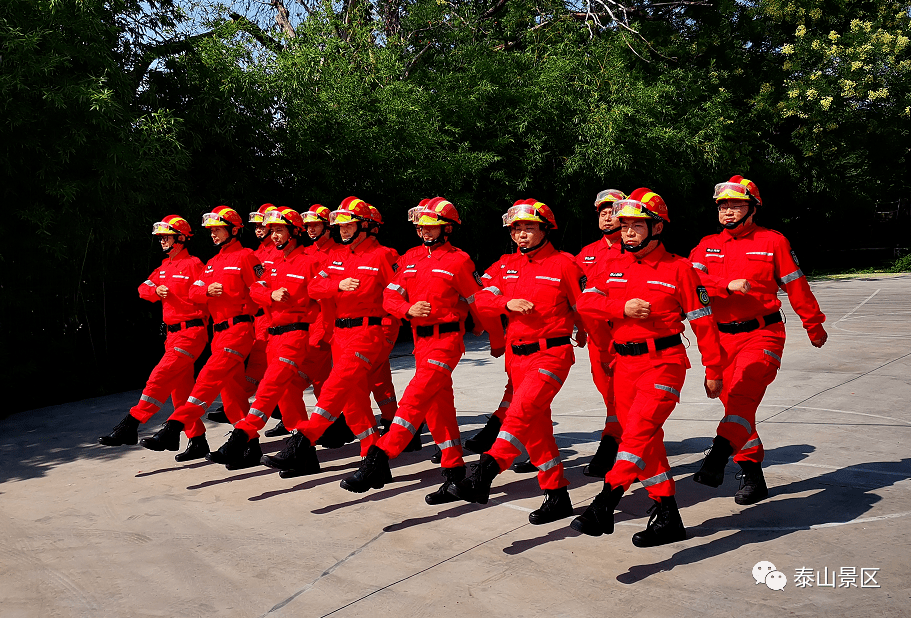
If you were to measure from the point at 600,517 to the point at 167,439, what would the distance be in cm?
426

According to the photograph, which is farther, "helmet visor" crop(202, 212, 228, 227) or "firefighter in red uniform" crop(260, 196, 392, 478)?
"helmet visor" crop(202, 212, 228, 227)

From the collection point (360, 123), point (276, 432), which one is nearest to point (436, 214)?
point (276, 432)

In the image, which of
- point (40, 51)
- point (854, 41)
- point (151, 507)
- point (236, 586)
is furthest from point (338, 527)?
point (854, 41)

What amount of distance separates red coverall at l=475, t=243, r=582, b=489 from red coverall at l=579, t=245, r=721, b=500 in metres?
0.37

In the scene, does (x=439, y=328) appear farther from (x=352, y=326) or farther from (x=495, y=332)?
(x=352, y=326)

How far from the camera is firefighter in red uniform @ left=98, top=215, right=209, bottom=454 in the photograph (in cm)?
773

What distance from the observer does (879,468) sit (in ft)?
21.6

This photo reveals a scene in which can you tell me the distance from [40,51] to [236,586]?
7605mm

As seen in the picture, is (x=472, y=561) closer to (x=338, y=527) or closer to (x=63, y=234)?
(x=338, y=527)

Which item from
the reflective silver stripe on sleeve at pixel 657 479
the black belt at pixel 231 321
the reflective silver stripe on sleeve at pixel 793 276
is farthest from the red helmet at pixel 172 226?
the reflective silver stripe on sleeve at pixel 793 276

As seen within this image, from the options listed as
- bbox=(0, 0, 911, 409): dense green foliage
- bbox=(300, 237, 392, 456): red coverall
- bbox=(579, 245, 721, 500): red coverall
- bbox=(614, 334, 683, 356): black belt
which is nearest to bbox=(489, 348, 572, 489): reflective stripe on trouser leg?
bbox=(579, 245, 721, 500): red coverall

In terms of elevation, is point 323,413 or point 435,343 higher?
point 435,343

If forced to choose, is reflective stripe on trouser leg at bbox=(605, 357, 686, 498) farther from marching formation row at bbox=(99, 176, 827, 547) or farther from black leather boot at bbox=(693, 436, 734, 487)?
black leather boot at bbox=(693, 436, 734, 487)

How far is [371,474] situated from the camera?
20.6 feet
